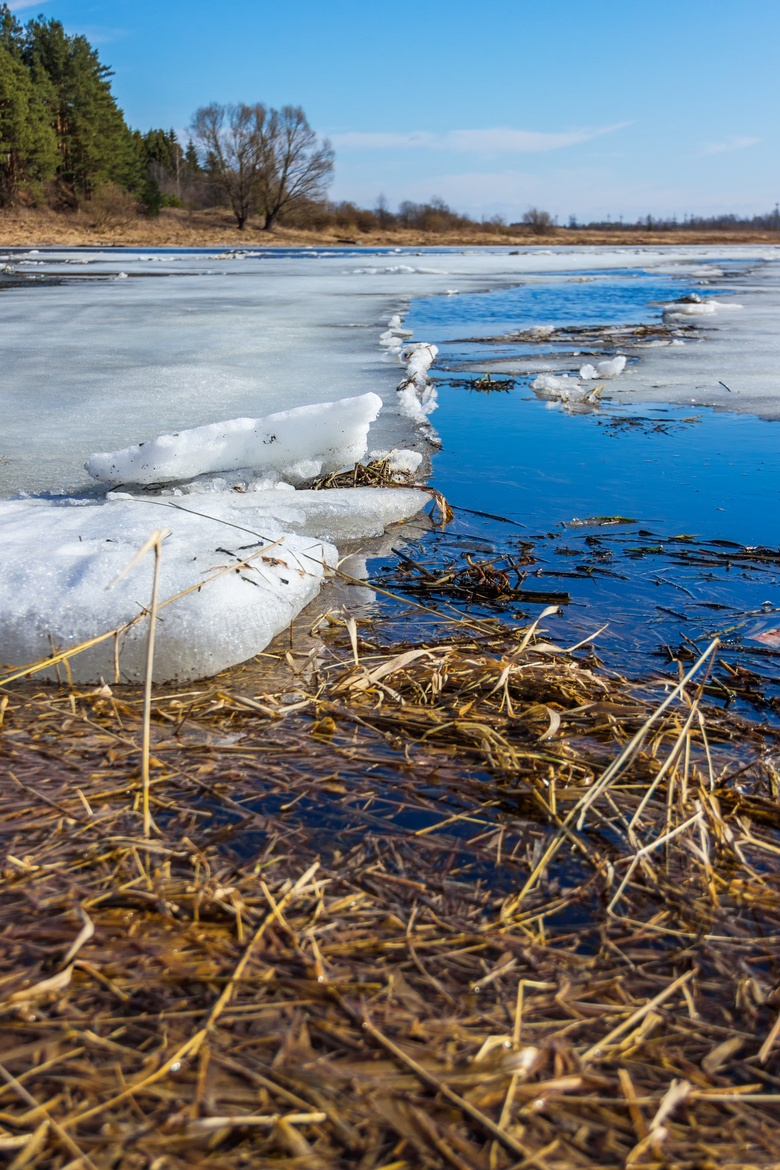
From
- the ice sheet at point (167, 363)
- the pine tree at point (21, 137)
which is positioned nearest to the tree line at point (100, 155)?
the pine tree at point (21, 137)

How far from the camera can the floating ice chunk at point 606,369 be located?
5570 mm

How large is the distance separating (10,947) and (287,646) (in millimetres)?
1061

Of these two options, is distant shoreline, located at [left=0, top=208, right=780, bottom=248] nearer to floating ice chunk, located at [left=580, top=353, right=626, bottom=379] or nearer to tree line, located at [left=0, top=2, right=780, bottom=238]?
tree line, located at [left=0, top=2, right=780, bottom=238]

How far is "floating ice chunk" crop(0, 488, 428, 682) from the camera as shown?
5.84 ft

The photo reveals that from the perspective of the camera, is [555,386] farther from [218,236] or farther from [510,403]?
[218,236]

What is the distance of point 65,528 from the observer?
2.24 meters

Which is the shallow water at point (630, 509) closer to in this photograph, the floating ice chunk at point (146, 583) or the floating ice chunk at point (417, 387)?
the floating ice chunk at point (417, 387)

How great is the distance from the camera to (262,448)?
310 cm

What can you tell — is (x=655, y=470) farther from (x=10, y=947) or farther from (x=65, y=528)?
(x=10, y=947)

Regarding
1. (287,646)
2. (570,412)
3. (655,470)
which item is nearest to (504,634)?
(287,646)

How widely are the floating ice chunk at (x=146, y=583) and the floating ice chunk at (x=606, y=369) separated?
12.5 ft

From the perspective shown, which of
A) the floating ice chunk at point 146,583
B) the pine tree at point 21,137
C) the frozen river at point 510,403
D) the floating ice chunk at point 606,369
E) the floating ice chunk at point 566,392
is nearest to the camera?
the floating ice chunk at point 146,583

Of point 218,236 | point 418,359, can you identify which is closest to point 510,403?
point 418,359

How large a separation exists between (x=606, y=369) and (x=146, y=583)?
480 centimetres
